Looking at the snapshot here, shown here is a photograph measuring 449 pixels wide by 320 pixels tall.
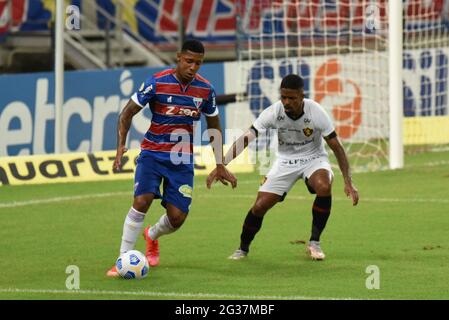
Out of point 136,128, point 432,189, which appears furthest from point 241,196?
point 136,128

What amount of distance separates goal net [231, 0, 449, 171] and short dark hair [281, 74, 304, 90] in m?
9.36

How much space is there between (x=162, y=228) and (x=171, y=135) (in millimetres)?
942

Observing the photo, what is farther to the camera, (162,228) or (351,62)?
(351,62)

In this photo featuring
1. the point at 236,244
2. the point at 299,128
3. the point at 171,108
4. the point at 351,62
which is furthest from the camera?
the point at 351,62

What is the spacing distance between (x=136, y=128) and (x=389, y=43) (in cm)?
494

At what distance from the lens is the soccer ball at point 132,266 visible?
11.1 meters

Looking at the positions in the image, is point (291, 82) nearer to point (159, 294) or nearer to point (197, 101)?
point (197, 101)

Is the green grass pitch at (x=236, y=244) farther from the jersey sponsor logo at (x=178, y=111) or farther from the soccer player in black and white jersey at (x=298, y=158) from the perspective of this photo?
the jersey sponsor logo at (x=178, y=111)

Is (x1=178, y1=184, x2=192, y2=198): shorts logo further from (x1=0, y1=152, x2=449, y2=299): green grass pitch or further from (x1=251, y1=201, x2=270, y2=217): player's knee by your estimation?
(x1=251, y1=201, x2=270, y2=217): player's knee

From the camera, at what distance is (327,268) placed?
11.8 m

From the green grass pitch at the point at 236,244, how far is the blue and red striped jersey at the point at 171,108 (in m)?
1.20

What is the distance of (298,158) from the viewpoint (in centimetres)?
1262

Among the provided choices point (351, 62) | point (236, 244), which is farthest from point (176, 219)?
point (351, 62)

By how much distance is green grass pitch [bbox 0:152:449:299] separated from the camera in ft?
35.0
